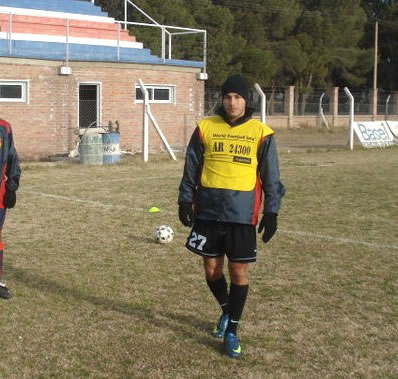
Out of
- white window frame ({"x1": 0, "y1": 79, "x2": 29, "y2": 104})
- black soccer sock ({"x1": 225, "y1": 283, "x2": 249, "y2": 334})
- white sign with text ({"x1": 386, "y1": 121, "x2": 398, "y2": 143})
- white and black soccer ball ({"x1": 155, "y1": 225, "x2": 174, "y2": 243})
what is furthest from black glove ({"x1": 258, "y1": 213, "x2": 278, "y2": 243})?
white sign with text ({"x1": 386, "y1": 121, "x2": 398, "y2": 143})

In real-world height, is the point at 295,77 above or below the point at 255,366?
above

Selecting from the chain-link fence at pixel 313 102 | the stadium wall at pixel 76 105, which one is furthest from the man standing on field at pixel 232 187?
the chain-link fence at pixel 313 102

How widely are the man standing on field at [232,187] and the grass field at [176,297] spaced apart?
57 centimetres

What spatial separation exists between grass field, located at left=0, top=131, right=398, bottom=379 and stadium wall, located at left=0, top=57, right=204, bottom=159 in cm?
868

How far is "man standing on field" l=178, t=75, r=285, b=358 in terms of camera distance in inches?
193

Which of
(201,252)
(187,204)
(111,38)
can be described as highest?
(111,38)

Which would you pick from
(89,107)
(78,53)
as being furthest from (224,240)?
(78,53)

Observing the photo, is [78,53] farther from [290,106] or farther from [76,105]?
[290,106]

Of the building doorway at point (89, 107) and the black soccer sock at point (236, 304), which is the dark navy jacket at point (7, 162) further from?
the building doorway at point (89, 107)

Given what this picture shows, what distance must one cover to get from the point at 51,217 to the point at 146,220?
1440 millimetres

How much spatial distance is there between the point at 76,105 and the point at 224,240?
1737cm

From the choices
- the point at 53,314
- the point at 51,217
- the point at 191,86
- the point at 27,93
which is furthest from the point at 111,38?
the point at 53,314

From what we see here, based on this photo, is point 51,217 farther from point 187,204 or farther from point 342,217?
point 187,204

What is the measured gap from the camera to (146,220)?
10406 mm
